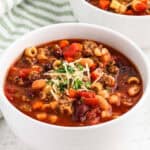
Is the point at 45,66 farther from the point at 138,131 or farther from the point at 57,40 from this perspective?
the point at 138,131

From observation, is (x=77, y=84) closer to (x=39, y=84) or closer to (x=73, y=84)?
(x=73, y=84)

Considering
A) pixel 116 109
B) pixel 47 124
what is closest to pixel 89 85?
pixel 116 109

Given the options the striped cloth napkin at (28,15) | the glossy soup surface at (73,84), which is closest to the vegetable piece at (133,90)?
the glossy soup surface at (73,84)

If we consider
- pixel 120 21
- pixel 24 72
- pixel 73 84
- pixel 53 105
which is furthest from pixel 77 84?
pixel 120 21

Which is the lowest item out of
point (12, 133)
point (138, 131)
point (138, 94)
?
point (12, 133)

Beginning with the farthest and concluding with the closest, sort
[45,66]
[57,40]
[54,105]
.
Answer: [57,40] < [45,66] < [54,105]

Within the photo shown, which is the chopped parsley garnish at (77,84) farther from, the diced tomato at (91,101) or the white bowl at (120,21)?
the white bowl at (120,21)
